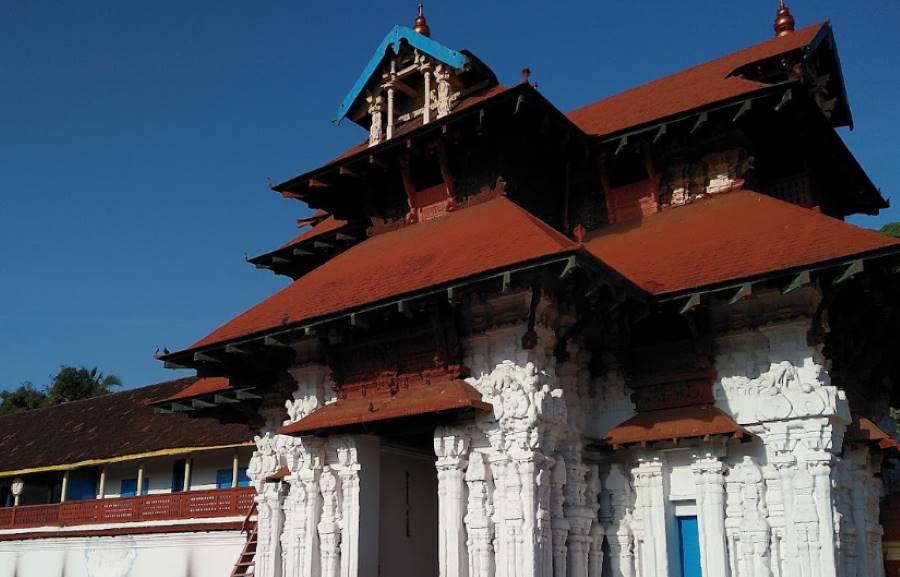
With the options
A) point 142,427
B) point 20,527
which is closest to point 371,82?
point 142,427

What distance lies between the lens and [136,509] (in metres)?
21.5

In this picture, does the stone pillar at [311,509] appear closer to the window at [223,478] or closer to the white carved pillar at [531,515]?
the white carved pillar at [531,515]

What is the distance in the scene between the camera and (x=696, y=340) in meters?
11.2

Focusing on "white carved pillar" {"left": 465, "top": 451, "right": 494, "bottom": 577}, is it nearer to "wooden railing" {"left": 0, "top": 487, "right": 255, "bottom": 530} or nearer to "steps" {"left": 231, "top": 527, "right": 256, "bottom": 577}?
"steps" {"left": 231, "top": 527, "right": 256, "bottom": 577}

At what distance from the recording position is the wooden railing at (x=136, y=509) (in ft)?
64.8

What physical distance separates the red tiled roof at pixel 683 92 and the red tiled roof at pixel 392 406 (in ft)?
15.0

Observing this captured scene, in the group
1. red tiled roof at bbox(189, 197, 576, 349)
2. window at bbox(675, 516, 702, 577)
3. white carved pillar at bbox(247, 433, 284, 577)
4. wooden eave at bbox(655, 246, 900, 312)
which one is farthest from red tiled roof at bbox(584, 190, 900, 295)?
white carved pillar at bbox(247, 433, 284, 577)

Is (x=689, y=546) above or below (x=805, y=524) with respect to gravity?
below

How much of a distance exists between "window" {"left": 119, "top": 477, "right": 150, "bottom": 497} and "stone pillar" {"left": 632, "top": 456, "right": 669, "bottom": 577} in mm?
17197

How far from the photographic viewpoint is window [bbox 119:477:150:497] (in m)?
24.8

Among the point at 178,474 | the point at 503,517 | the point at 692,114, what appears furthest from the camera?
the point at 178,474

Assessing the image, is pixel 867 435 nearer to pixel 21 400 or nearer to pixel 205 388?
pixel 205 388

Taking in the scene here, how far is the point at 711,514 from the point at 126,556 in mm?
15423

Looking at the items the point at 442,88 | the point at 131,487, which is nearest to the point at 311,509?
the point at 442,88
